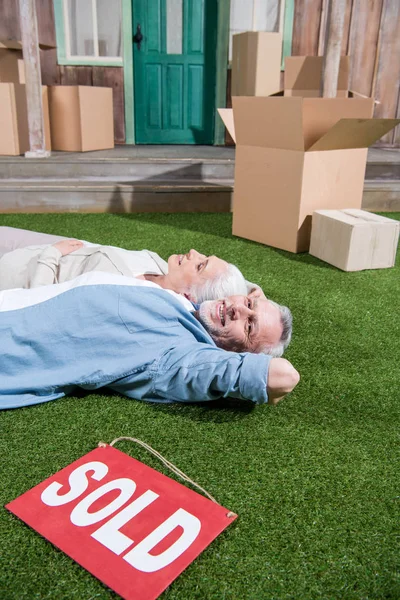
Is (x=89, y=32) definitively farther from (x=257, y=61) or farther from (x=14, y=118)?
(x=257, y=61)

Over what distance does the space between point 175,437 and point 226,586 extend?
492 mm

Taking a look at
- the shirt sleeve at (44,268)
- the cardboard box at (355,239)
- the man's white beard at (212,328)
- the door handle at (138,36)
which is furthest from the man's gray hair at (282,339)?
the door handle at (138,36)

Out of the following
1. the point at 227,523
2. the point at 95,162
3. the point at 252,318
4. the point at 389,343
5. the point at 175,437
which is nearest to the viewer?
the point at 227,523

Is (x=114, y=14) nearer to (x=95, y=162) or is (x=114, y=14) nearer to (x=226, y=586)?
(x=95, y=162)

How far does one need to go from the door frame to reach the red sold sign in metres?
4.91

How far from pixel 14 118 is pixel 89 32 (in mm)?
1636

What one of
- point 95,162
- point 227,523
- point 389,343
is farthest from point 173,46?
Answer: point 227,523

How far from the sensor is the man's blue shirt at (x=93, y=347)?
1.54 metres

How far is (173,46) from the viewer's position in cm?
548

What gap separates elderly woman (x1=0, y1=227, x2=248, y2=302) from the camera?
185cm

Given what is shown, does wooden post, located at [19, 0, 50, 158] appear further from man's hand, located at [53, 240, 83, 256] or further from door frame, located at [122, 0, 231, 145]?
man's hand, located at [53, 240, 83, 256]

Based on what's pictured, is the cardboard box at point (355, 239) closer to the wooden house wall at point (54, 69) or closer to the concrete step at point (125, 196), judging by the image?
the concrete step at point (125, 196)

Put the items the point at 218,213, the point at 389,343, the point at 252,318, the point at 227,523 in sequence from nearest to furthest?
1. the point at 227,523
2. the point at 252,318
3. the point at 389,343
4. the point at 218,213

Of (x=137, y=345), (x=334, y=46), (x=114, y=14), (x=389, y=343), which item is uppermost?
(x=114, y=14)
